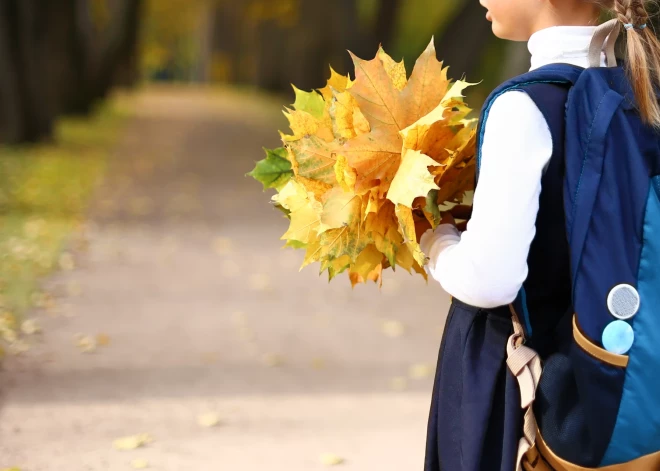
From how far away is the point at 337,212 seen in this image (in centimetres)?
193

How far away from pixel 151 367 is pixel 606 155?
151 inches

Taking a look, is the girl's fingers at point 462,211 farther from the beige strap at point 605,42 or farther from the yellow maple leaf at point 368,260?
the beige strap at point 605,42

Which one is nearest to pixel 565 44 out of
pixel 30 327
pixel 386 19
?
pixel 30 327

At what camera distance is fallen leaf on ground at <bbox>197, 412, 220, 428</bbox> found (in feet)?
14.0

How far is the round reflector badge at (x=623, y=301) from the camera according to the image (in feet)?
5.30

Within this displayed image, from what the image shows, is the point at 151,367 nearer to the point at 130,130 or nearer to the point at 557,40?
the point at 557,40

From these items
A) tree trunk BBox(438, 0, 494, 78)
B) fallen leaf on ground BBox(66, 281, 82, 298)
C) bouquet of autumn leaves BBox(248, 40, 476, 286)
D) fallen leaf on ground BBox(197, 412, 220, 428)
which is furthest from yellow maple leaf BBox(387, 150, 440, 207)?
tree trunk BBox(438, 0, 494, 78)

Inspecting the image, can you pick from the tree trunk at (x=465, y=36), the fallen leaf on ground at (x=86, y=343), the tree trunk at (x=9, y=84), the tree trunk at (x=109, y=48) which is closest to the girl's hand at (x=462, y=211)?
the fallen leaf on ground at (x=86, y=343)

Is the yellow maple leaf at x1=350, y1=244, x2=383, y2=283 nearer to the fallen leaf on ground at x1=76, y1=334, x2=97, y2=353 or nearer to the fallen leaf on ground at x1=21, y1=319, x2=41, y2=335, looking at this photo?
the fallen leaf on ground at x1=76, y1=334, x2=97, y2=353

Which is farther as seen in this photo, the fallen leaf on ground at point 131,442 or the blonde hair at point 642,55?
the fallen leaf on ground at point 131,442

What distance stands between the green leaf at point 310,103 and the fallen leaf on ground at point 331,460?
2.07m

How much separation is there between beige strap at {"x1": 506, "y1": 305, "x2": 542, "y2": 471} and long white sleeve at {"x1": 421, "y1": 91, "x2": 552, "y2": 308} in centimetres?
14

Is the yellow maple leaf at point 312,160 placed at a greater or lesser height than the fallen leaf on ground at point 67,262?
greater

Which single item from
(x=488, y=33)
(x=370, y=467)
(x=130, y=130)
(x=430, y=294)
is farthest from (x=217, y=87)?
(x=370, y=467)
